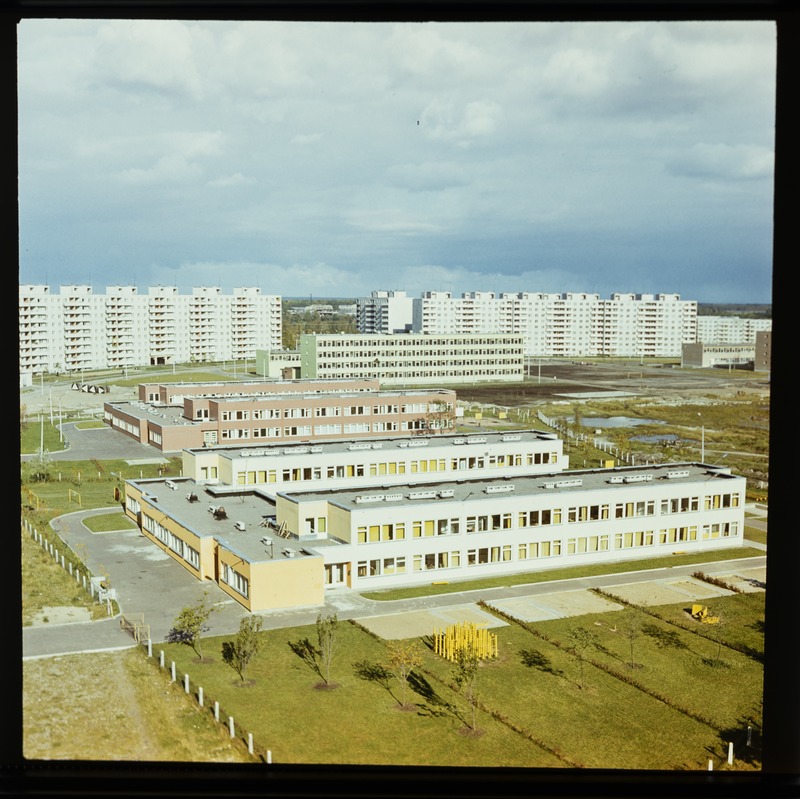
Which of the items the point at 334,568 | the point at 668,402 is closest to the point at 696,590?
the point at 334,568

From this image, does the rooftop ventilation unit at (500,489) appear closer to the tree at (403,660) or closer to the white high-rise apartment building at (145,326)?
the tree at (403,660)

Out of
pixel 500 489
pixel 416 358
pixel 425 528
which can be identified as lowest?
pixel 425 528

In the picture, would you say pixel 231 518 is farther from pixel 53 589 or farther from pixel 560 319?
pixel 560 319

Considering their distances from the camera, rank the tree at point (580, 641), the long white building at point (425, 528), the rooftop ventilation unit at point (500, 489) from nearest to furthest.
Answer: the tree at point (580, 641) → the long white building at point (425, 528) → the rooftop ventilation unit at point (500, 489)

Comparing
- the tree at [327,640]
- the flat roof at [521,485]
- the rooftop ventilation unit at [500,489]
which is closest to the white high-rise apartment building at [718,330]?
the flat roof at [521,485]

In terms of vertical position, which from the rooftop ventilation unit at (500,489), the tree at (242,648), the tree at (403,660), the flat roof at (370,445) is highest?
the flat roof at (370,445)

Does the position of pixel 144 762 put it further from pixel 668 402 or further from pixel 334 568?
pixel 668 402

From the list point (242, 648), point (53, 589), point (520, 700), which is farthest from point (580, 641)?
point (53, 589)
